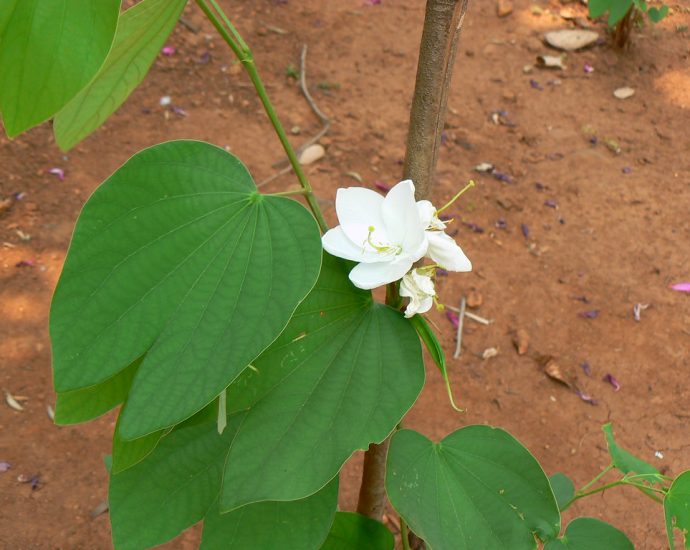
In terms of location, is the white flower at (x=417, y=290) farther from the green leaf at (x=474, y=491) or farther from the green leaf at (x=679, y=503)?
the green leaf at (x=679, y=503)

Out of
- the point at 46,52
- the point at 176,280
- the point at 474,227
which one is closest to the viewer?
the point at 46,52

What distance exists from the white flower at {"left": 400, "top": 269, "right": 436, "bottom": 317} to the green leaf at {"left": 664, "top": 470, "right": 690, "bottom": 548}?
0.49m

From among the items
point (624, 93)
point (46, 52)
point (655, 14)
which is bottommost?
point (624, 93)

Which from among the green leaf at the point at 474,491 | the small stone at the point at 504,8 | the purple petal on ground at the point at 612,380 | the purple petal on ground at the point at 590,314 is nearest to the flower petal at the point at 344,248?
the green leaf at the point at 474,491

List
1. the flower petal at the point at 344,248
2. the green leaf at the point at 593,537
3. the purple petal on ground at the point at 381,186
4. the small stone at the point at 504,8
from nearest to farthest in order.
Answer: the flower petal at the point at 344,248
the green leaf at the point at 593,537
the purple petal on ground at the point at 381,186
the small stone at the point at 504,8

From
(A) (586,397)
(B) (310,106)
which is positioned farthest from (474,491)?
(B) (310,106)

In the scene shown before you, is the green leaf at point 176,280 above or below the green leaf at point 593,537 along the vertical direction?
above

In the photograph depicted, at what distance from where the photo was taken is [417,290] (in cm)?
81

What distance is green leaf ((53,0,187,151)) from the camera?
2.75 ft

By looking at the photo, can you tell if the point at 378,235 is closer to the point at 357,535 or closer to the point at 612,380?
the point at 357,535

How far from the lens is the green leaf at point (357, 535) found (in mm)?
1159

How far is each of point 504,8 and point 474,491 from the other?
337cm

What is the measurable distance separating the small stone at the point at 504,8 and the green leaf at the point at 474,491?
3280 mm

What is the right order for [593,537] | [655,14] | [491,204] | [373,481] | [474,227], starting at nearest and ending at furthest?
1. [593,537]
2. [373,481]
3. [474,227]
4. [491,204]
5. [655,14]
